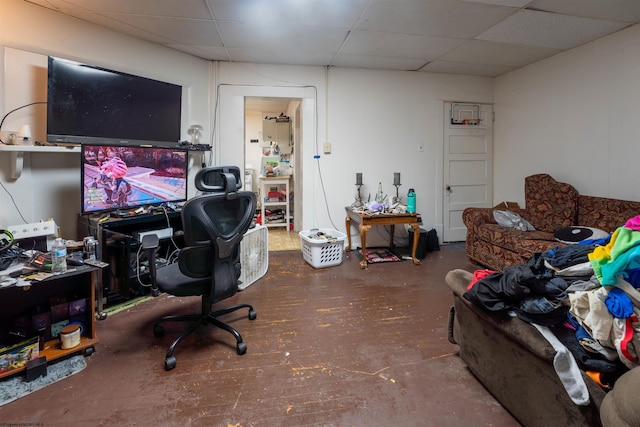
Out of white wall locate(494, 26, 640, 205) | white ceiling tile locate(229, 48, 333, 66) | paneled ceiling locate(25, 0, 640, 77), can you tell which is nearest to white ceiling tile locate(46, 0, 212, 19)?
paneled ceiling locate(25, 0, 640, 77)

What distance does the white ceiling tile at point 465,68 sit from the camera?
157 inches

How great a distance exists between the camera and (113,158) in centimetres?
255

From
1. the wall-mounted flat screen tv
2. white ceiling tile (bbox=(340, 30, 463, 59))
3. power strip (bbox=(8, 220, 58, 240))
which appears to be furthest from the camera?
white ceiling tile (bbox=(340, 30, 463, 59))

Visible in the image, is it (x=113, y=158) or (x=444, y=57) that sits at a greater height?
(x=444, y=57)

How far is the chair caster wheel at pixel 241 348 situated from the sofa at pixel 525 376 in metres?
1.28

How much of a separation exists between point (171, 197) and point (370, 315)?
2.24m

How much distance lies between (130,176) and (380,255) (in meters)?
2.88

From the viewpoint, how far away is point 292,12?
8.64 feet

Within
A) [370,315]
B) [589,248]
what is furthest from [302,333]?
[589,248]

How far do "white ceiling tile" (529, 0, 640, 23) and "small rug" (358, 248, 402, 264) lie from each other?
274 centimetres

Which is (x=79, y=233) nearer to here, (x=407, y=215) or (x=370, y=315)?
(x=370, y=315)

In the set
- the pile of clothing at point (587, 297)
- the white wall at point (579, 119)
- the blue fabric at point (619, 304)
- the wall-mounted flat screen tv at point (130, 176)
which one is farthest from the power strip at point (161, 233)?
the white wall at point (579, 119)

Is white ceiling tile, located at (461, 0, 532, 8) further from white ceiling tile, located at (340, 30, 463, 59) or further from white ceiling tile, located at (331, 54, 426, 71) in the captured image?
white ceiling tile, located at (331, 54, 426, 71)

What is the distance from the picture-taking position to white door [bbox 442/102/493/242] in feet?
14.7
